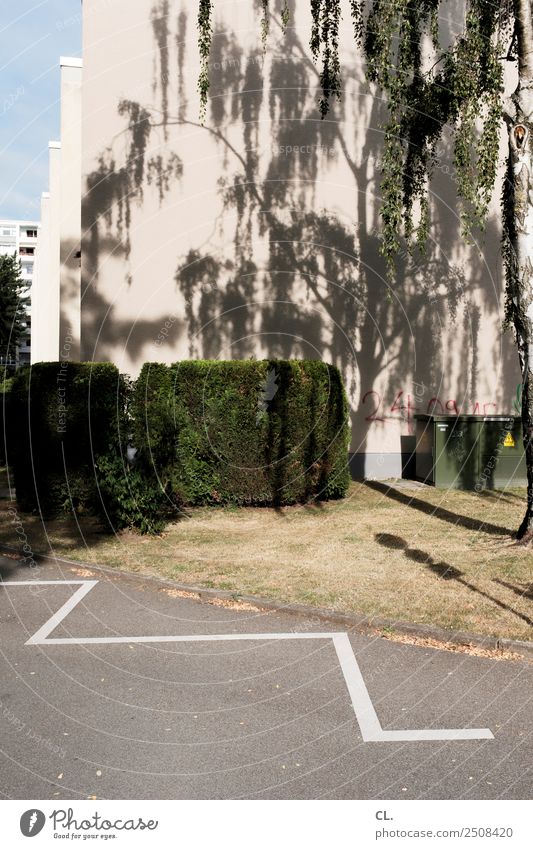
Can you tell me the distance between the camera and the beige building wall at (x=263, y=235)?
1531cm

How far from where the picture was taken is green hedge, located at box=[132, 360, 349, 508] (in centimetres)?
1250

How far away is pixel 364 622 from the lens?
6426 millimetres

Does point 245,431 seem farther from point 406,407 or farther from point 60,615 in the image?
point 60,615

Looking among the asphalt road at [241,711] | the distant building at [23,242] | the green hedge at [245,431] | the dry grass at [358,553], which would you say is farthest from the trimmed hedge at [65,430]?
the distant building at [23,242]

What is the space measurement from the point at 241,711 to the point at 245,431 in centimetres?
802

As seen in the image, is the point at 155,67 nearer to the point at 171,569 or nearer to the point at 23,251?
the point at 171,569

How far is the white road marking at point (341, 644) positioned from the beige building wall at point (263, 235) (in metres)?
8.75

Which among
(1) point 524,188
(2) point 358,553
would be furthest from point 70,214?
(2) point 358,553

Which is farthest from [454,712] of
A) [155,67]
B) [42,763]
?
[155,67]

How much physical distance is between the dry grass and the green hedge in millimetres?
432

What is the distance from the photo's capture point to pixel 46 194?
2741 centimetres
